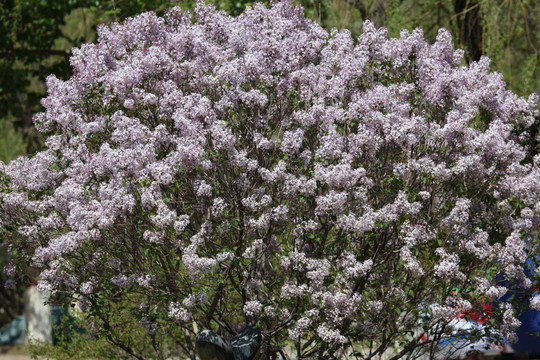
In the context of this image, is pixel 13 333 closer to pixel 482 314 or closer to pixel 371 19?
pixel 371 19

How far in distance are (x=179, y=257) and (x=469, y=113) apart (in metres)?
2.79

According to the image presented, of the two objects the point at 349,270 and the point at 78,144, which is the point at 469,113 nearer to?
the point at 349,270

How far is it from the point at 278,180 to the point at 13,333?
15.5 metres

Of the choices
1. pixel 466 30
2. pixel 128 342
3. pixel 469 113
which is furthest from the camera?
pixel 466 30

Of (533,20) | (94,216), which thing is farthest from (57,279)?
(533,20)

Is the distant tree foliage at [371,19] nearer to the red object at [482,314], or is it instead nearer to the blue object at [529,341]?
the blue object at [529,341]

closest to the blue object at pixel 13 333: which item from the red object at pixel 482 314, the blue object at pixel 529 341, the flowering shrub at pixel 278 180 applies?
the flowering shrub at pixel 278 180

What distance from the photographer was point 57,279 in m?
6.64

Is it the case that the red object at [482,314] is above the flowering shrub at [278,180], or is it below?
below

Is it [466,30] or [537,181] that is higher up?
[466,30]

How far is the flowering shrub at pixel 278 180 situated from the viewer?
20.6ft

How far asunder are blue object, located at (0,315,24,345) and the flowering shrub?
526 inches

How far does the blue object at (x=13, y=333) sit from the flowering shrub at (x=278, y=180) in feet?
43.9

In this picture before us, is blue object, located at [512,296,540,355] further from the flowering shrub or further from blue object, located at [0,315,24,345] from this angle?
blue object, located at [0,315,24,345]
